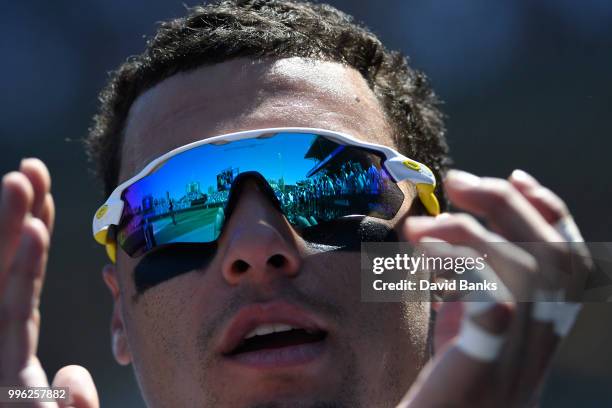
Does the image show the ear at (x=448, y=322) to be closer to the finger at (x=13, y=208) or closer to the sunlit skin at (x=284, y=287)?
the sunlit skin at (x=284, y=287)

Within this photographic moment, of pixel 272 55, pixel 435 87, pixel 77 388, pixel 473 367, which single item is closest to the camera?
pixel 473 367

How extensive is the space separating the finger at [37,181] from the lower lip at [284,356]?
0.76 metres

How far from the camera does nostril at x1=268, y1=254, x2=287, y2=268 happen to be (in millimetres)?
1955

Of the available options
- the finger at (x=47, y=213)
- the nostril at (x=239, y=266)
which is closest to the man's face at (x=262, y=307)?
the nostril at (x=239, y=266)

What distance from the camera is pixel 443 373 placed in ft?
3.88

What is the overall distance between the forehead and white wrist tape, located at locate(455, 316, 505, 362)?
1128 mm

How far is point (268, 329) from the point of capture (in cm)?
193

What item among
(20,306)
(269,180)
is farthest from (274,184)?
(20,306)

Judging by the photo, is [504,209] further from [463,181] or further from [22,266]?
[22,266]

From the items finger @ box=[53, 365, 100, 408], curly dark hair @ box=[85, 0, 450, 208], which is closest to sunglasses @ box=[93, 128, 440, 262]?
curly dark hair @ box=[85, 0, 450, 208]

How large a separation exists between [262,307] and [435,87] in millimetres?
4881

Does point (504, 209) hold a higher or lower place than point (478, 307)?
higher

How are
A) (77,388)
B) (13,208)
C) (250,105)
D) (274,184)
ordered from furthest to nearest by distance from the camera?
(250,105) < (274,184) < (77,388) < (13,208)

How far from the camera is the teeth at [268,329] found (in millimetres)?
1922
